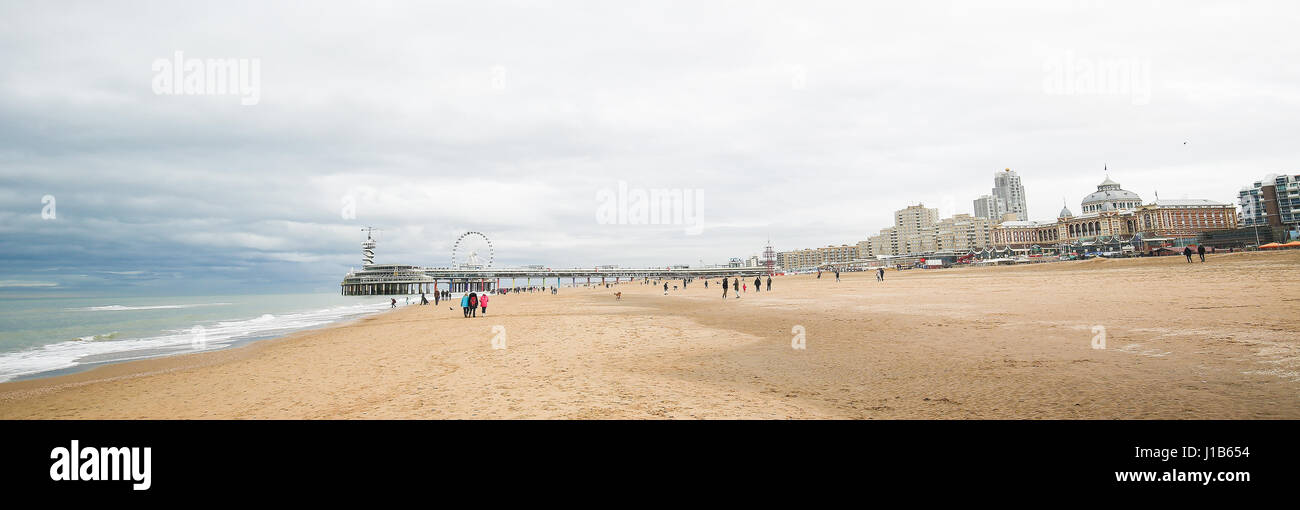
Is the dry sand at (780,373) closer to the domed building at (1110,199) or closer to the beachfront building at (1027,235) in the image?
the beachfront building at (1027,235)

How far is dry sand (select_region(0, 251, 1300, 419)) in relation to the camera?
24.5ft

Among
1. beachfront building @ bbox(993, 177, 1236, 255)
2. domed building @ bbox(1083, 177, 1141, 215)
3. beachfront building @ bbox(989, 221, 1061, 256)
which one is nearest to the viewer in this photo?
beachfront building @ bbox(993, 177, 1236, 255)

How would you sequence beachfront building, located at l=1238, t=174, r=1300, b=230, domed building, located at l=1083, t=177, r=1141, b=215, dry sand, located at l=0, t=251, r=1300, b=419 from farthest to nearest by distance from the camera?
domed building, located at l=1083, t=177, r=1141, b=215 → beachfront building, located at l=1238, t=174, r=1300, b=230 → dry sand, located at l=0, t=251, r=1300, b=419

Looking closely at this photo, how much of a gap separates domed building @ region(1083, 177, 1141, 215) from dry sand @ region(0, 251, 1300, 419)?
164 metres

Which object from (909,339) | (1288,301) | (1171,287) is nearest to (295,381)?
(909,339)

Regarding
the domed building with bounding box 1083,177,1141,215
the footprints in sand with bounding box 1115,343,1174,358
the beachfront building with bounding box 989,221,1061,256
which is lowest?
the footprints in sand with bounding box 1115,343,1174,358

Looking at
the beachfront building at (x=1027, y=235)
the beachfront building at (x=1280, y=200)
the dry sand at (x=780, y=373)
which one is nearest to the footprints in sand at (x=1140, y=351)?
the dry sand at (x=780, y=373)

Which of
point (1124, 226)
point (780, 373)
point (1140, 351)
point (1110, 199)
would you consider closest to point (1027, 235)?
point (1110, 199)

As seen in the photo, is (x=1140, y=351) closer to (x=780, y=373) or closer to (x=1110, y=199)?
(x=780, y=373)

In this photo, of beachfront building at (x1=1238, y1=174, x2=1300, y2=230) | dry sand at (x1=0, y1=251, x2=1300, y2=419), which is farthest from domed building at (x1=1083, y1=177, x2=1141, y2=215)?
dry sand at (x1=0, y1=251, x2=1300, y2=419)

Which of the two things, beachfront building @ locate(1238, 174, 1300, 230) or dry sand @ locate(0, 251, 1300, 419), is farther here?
beachfront building @ locate(1238, 174, 1300, 230)

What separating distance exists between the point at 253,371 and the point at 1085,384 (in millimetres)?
18427

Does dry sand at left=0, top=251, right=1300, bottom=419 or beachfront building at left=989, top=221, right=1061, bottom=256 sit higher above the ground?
beachfront building at left=989, top=221, right=1061, bottom=256

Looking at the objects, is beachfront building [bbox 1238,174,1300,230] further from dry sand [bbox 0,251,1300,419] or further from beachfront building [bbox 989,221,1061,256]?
dry sand [bbox 0,251,1300,419]
